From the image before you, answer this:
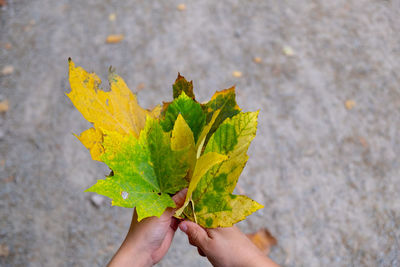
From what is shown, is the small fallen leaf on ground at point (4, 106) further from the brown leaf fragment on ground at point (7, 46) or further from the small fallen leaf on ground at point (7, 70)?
the brown leaf fragment on ground at point (7, 46)

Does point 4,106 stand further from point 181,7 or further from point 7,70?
point 181,7

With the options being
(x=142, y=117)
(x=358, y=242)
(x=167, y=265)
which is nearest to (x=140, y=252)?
(x=142, y=117)

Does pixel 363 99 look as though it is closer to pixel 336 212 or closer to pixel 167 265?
pixel 336 212

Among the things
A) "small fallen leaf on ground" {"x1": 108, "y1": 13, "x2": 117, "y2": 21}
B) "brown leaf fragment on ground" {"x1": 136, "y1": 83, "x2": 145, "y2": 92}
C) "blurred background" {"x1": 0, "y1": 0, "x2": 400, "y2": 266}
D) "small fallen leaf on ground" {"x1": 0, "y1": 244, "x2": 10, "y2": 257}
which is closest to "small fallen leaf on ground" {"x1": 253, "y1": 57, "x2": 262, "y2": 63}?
"blurred background" {"x1": 0, "y1": 0, "x2": 400, "y2": 266}

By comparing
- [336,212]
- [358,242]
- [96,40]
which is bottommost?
[358,242]

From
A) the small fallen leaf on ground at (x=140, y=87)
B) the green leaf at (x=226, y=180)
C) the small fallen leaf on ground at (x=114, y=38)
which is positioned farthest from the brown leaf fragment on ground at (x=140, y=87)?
the green leaf at (x=226, y=180)
